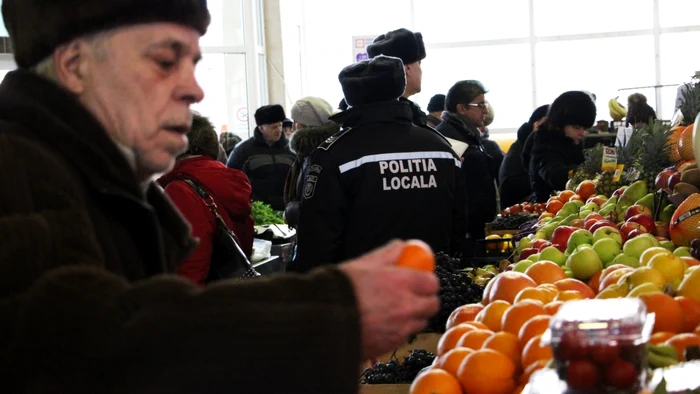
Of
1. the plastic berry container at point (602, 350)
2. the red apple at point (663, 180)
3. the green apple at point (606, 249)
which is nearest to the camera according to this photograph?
the plastic berry container at point (602, 350)

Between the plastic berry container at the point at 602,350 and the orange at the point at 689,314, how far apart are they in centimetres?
91

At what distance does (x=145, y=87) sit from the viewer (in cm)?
127

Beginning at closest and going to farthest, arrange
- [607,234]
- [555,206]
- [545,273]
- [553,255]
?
[545,273], [553,255], [607,234], [555,206]

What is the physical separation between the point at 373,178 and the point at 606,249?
1.03m

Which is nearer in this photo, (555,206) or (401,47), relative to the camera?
(401,47)

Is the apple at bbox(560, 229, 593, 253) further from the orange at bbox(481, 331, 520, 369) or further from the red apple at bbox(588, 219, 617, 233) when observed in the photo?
the orange at bbox(481, 331, 520, 369)

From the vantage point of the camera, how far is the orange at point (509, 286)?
2.46 metres

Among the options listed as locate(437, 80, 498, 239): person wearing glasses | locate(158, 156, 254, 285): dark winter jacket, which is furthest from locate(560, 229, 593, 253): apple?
locate(437, 80, 498, 239): person wearing glasses

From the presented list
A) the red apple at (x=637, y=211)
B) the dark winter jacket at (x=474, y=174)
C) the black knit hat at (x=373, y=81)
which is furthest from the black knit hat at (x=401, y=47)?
the red apple at (x=637, y=211)

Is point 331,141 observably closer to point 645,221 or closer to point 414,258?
point 645,221

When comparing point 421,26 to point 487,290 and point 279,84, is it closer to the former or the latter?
point 279,84

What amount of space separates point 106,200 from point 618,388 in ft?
2.36

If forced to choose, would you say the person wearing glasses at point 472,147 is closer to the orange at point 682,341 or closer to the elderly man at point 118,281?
the orange at point 682,341

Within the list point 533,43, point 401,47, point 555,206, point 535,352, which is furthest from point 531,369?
point 533,43
